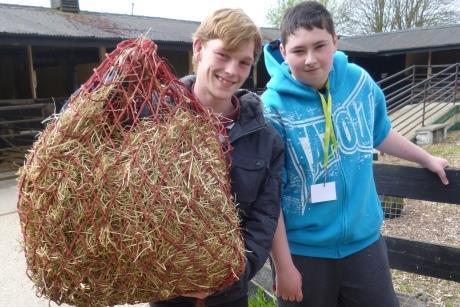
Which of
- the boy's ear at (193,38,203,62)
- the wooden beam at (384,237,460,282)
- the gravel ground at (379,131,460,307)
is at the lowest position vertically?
the gravel ground at (379,131,460,307)

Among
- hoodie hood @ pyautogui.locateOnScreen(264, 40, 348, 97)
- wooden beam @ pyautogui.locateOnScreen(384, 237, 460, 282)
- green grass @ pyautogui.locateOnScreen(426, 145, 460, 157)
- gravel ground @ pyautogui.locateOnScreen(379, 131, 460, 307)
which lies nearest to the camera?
hoodie hood @ pyautogui.locateOnScreen(264, 40, 348, 97)

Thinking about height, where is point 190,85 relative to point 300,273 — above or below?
above

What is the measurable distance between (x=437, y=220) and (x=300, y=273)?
13.3 feet

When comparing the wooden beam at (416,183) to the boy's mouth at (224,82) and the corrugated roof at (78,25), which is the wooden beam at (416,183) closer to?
the boy's mouth at (224,82)

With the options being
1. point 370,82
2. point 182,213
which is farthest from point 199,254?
point 370,82

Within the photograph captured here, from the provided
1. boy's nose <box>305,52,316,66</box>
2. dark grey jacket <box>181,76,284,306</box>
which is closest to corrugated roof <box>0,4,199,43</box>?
A: boy's nose <box>305,52,316,66</box>

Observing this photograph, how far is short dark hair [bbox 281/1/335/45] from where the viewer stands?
1.83 m

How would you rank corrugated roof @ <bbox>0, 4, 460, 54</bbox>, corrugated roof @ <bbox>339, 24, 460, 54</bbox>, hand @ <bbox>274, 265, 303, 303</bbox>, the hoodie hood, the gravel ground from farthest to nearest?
1. corrugated roof @ <bbox>339, 24, 460, 54</bbox>
2. corrugated roof @ <bbox>0, 4, 460, 54</bbox>
3. the gravel ground
4. the hoodie hood
5. hand @ <bbox>274, 265, 303, 303</bbox>

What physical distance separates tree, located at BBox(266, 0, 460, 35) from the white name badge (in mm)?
32760

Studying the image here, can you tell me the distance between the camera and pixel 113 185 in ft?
3.74

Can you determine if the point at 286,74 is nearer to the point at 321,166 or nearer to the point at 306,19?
the point at 306,19

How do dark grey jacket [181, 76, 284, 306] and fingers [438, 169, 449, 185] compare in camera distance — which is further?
fingers [438, 169, 449, 185]

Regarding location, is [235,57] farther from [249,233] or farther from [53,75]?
[53,75]

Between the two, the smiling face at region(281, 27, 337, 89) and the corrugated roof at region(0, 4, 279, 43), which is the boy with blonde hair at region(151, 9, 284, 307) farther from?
the corrugated roof at region(0, 4, 279, 43)
